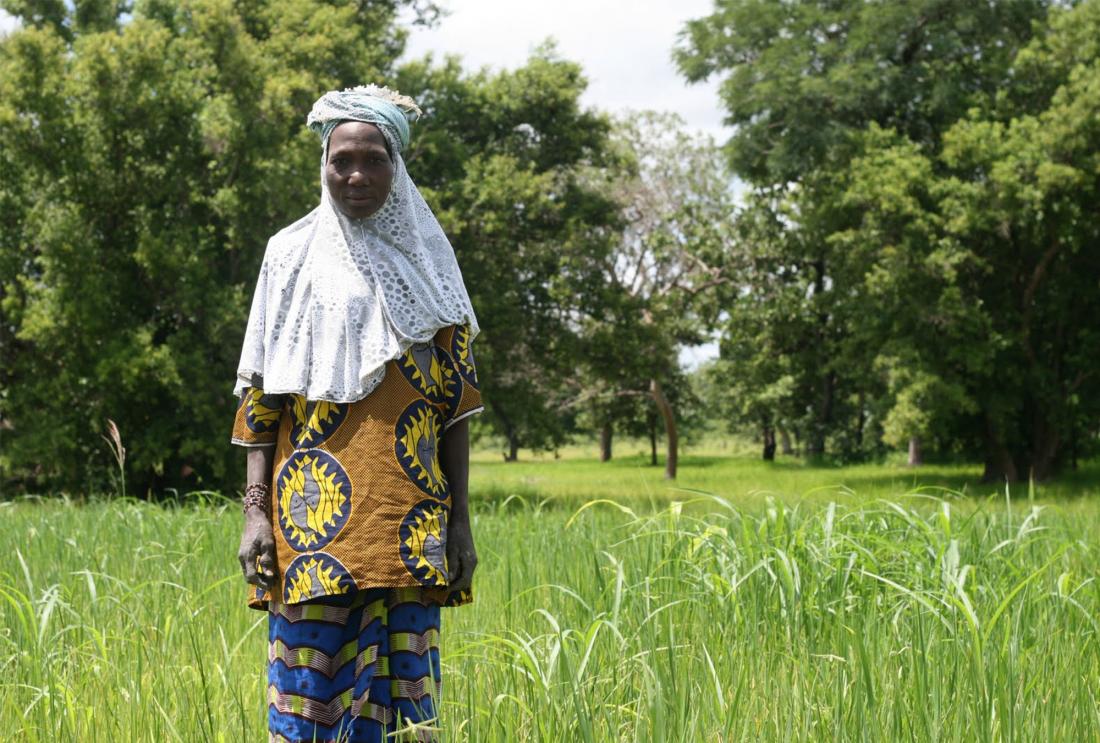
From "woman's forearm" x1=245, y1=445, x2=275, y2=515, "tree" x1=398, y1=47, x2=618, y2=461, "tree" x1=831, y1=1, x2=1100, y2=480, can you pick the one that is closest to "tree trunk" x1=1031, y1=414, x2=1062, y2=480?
"tree" x1=831, y1=1, x2=1100, y2=480

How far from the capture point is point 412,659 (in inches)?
94.8

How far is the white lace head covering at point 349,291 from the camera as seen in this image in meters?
2.39

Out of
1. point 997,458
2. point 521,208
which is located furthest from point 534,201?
point 997,458

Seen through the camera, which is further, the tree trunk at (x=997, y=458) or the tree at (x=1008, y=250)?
the tree trunk at (x=997, y=458)

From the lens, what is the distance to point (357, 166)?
8.13 ft

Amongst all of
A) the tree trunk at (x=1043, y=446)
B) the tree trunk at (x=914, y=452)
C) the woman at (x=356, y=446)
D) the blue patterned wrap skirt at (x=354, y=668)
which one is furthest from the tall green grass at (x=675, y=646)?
the tree trunk at (x=914, y=452)

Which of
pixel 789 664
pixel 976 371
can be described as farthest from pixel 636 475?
pixel 789 664

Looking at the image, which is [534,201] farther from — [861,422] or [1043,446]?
[861,422]

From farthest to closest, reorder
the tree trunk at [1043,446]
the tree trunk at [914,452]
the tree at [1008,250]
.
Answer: the tree trunk at [914,452] → the tree trunk at [1043,446] → the tree at [1008,250]

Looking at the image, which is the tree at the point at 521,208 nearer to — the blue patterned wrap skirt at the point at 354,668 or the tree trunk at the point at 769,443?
the tree trunk at the point at 769,443

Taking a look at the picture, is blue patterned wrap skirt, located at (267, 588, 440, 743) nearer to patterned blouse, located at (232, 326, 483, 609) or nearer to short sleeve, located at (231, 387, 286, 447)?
patterned blouse, located at (232, 326, 483, 609)

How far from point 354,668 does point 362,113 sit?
1.25 meters

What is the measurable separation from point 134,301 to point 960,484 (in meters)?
13.8

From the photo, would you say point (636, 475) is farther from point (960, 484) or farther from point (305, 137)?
point (305, 137)
